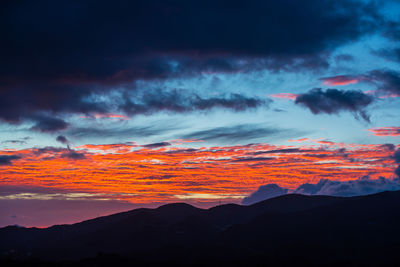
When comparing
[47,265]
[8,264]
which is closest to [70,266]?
[47,265]

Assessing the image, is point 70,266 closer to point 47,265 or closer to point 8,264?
point 47,265

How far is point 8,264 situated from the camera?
188 m

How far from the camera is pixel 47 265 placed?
193250 millimetres

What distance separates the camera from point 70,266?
199000 millimetres

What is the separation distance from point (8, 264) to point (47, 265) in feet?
56.8

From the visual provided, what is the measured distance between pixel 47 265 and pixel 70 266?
36.7 ft

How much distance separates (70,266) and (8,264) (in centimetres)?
2832
